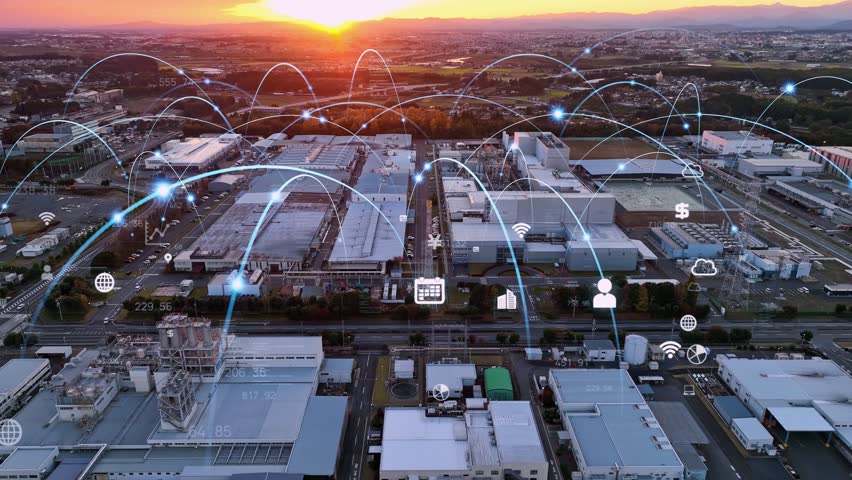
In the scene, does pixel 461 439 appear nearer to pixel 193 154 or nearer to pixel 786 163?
pixel 193 154

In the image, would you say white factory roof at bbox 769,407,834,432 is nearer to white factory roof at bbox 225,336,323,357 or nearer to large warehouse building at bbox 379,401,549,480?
large warehouse building at bbox 379,401,549,480

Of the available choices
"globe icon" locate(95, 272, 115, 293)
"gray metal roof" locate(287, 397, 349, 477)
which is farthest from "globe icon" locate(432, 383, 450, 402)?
"globe icon" locate(95, 272, 115, 293)

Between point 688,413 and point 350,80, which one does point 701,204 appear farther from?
point 350,80

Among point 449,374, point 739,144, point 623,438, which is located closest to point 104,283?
point 449,374

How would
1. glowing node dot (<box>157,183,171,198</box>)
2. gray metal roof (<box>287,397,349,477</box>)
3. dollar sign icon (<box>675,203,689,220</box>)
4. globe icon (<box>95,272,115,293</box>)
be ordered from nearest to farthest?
1. gray metal roof (<box>287,397,349,477</box>)
2. globe icon (<box>95,272,115,293</box>)
3. dollar sign icon (<box>675,203,689,220</box>)
4. glowing node dot (<box>157,183,171,198</box>)

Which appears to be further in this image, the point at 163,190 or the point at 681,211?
the point at 163,190
